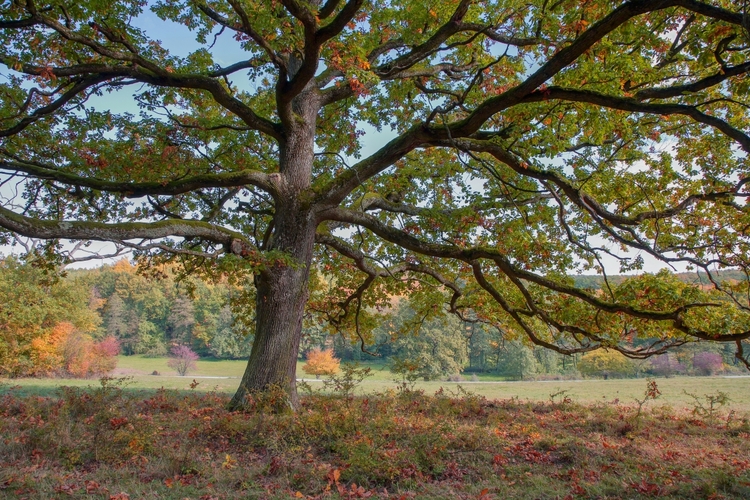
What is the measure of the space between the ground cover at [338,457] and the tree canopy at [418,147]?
1.82 metres

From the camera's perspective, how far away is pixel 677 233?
374 inches

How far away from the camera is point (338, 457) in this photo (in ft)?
17.3

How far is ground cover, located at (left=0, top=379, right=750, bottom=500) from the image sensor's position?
13.7 feet

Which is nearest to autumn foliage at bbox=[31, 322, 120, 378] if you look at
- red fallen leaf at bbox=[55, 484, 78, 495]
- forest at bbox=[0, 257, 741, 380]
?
forest at bbox=[0, 257, 741, 380]

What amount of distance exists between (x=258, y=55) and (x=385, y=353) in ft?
117

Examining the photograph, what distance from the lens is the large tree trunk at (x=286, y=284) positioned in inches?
314

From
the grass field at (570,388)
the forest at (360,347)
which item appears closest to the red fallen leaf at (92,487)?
the grass field at (570,388)

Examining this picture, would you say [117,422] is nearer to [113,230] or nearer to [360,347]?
[113,230]

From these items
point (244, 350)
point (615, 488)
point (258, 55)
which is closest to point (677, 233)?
point (615, 488)

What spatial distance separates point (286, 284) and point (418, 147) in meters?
4.25

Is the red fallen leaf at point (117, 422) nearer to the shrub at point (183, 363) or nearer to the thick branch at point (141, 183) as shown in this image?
the thick branch at point (141, 183)

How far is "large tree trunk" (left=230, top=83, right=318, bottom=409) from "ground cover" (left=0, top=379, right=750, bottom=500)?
0.74 meters

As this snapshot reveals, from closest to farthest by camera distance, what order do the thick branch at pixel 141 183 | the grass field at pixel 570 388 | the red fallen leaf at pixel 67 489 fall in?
the red fallen leaf at pixel 67 489 < the thick branch at pixel 141 183 < the grass field at pixel 570 388

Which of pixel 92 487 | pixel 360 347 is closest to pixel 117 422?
pixel 92 487
